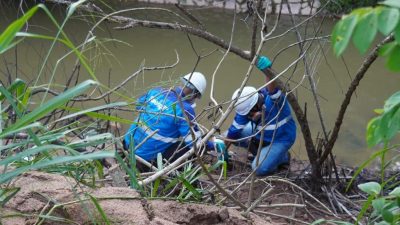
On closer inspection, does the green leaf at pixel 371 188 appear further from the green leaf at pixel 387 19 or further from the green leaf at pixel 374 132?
the green leaf at pixel 387 19

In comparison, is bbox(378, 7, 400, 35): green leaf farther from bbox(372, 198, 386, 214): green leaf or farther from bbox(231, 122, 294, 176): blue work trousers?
bbox(231, 122, 294, 176): blue work trousers

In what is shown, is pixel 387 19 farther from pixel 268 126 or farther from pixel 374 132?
pixel 268 126

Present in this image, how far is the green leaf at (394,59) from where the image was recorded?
42.8 inches

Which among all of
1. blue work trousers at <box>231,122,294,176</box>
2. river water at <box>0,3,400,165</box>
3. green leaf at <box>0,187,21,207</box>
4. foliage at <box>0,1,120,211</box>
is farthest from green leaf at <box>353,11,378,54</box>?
river water at <box>0,3,400,165</box>

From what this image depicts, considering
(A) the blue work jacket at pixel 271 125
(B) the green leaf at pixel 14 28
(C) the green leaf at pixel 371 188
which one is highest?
(B) the green leaf at pixel 14 28

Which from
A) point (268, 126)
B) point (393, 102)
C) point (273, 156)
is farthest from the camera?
point (273, 156)

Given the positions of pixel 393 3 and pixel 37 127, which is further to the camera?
pixel 37 127

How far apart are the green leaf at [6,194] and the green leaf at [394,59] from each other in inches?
46.9

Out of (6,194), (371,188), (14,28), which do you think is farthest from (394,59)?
(6,194)

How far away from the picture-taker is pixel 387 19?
1015 mm

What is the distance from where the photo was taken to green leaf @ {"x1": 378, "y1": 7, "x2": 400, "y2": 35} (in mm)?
1005

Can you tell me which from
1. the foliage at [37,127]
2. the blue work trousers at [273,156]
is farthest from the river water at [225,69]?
the foliage at [37,127]

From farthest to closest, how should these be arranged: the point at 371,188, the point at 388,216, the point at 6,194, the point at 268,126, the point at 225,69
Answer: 1. the point at 225,69
2. the point at 268,126
3. the point at 6,194
4. the point at 371,188
5. the point at 388,216

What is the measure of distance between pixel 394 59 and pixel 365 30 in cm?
11
